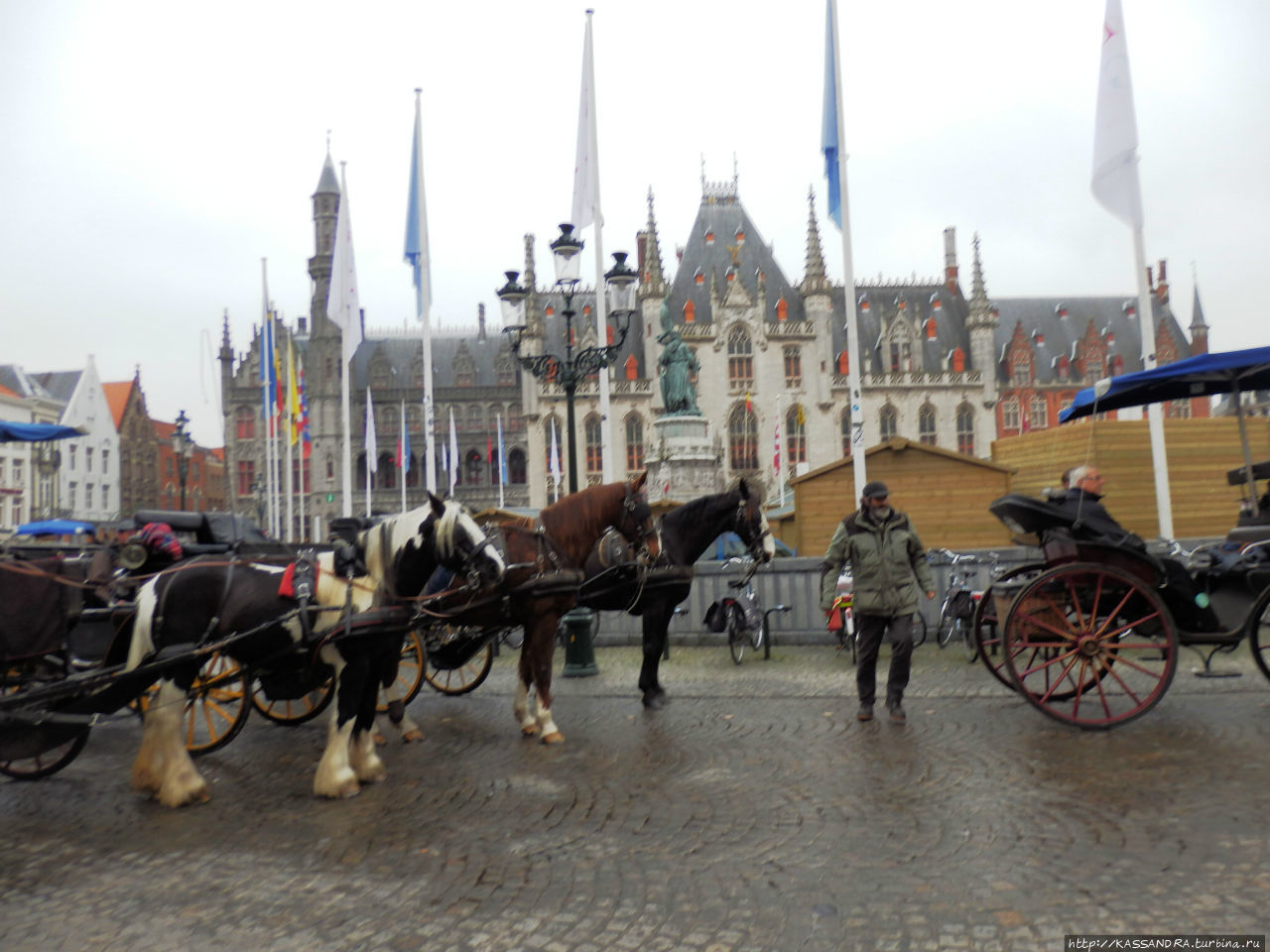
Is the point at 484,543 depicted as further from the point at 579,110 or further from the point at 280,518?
the point at 280,518

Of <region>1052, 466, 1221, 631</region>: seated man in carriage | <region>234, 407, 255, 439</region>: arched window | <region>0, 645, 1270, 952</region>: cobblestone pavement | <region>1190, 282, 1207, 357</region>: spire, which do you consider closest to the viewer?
<region>0, 645, 1270, 952</region>: cobblestone pavement

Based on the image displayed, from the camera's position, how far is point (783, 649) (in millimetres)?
12180

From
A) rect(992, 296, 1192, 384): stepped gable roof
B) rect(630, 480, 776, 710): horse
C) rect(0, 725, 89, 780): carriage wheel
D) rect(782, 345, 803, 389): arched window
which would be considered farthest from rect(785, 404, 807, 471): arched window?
rect(0, 725, 89, 780): carriage wheel

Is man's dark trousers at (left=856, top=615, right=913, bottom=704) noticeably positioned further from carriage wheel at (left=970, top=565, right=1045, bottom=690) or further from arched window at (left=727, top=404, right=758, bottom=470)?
arched window at (left=727, top=404, right=758, bottom=470)

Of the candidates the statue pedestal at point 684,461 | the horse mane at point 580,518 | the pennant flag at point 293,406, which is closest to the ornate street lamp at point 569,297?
the horse mane at point 580,518

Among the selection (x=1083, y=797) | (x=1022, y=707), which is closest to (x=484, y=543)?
(x=1083, y=797)

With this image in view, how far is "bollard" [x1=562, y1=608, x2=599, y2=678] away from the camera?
10438mm

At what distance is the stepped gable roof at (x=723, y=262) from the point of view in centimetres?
5238

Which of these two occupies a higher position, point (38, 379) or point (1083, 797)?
point (38, 379)

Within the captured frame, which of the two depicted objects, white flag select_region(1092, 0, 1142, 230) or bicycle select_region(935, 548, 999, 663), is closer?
bicycle select_region(935, 548, 999, 663)

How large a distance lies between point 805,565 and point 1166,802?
7.45m

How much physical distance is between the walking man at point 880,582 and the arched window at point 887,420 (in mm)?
47067

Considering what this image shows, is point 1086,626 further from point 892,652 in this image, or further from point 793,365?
point 793,365

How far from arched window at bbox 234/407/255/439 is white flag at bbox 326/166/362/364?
4149 centimetres
